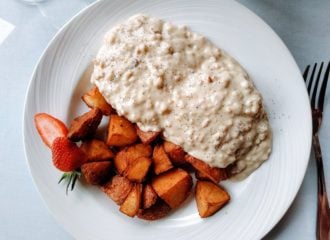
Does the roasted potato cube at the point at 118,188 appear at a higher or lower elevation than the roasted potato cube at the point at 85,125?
lower

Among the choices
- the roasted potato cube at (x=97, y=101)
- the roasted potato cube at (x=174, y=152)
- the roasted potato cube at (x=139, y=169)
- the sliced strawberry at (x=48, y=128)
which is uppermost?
the roasted potato cube at (x=97, y=101)

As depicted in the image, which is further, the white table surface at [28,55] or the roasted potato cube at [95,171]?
the white table surface at [28,55]

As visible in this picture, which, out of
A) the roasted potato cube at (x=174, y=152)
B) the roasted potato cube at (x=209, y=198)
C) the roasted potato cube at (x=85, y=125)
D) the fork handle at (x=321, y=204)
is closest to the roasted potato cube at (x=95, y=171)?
the roasted potato cube at (x=85, y=125)

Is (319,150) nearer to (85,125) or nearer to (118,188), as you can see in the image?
(118,188)

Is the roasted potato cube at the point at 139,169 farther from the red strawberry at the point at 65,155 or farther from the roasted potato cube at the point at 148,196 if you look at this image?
the red strawberry at the point at 65,155

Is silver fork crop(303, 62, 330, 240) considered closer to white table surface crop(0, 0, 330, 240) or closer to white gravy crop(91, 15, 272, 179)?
white table surface crop(0, 0, 330, 240)

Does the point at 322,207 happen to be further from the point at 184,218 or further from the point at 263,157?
the point at 184,218

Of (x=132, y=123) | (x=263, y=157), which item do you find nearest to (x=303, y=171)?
(x=263, y=157)
